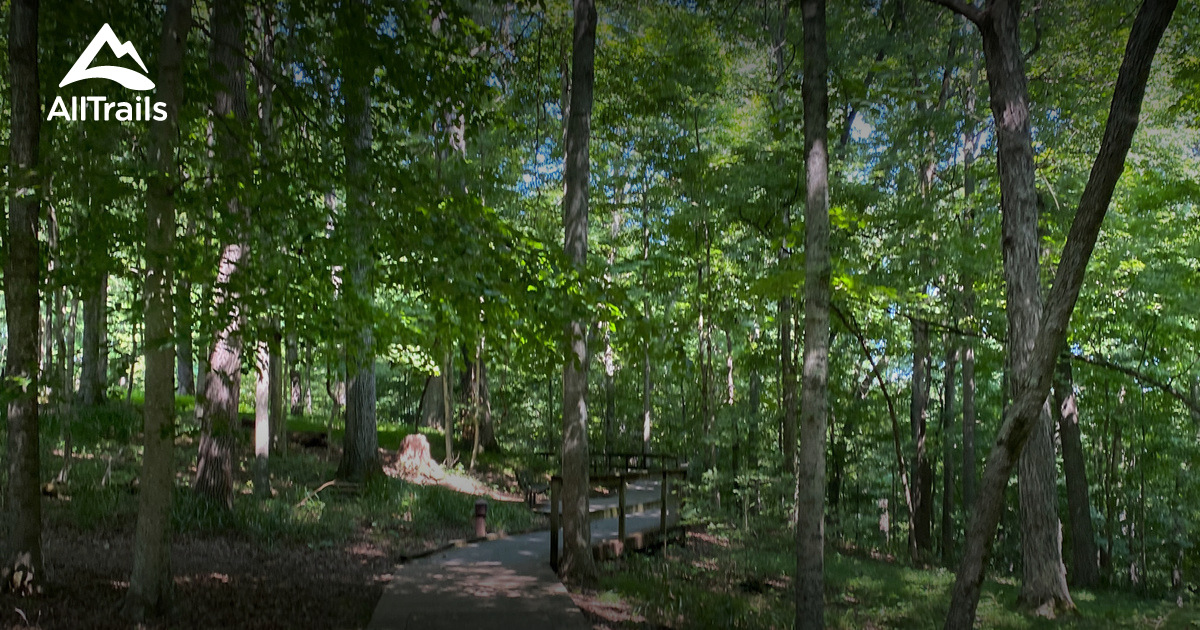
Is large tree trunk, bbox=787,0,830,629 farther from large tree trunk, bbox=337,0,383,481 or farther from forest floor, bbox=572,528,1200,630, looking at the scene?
large tree trunk, bbox=337,0,383,481

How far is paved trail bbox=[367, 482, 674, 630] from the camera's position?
22.2 ft

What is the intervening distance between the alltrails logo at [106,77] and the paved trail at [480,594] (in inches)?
188

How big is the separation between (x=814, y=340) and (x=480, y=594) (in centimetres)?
452

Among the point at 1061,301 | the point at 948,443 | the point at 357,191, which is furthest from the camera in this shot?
the point at 948,443

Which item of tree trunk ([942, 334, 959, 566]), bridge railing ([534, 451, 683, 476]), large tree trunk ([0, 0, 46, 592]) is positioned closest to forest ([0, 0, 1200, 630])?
large tree trunk ([0, 0, 46, 592])

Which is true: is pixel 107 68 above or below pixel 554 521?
above

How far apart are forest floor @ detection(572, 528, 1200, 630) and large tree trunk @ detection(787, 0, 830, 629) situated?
973mm

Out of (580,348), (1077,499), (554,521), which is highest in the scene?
(580,348)

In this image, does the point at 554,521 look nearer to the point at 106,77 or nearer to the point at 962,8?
the point at 106,77

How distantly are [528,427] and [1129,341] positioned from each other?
1978 cm

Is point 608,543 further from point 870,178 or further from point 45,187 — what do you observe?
point 870,178

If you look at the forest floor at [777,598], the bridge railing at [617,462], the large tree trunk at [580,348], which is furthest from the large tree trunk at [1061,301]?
the bridge railing at [617,462]

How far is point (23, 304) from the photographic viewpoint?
19.0ft

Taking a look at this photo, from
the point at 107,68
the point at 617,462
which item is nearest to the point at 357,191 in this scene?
the point at 107,68
